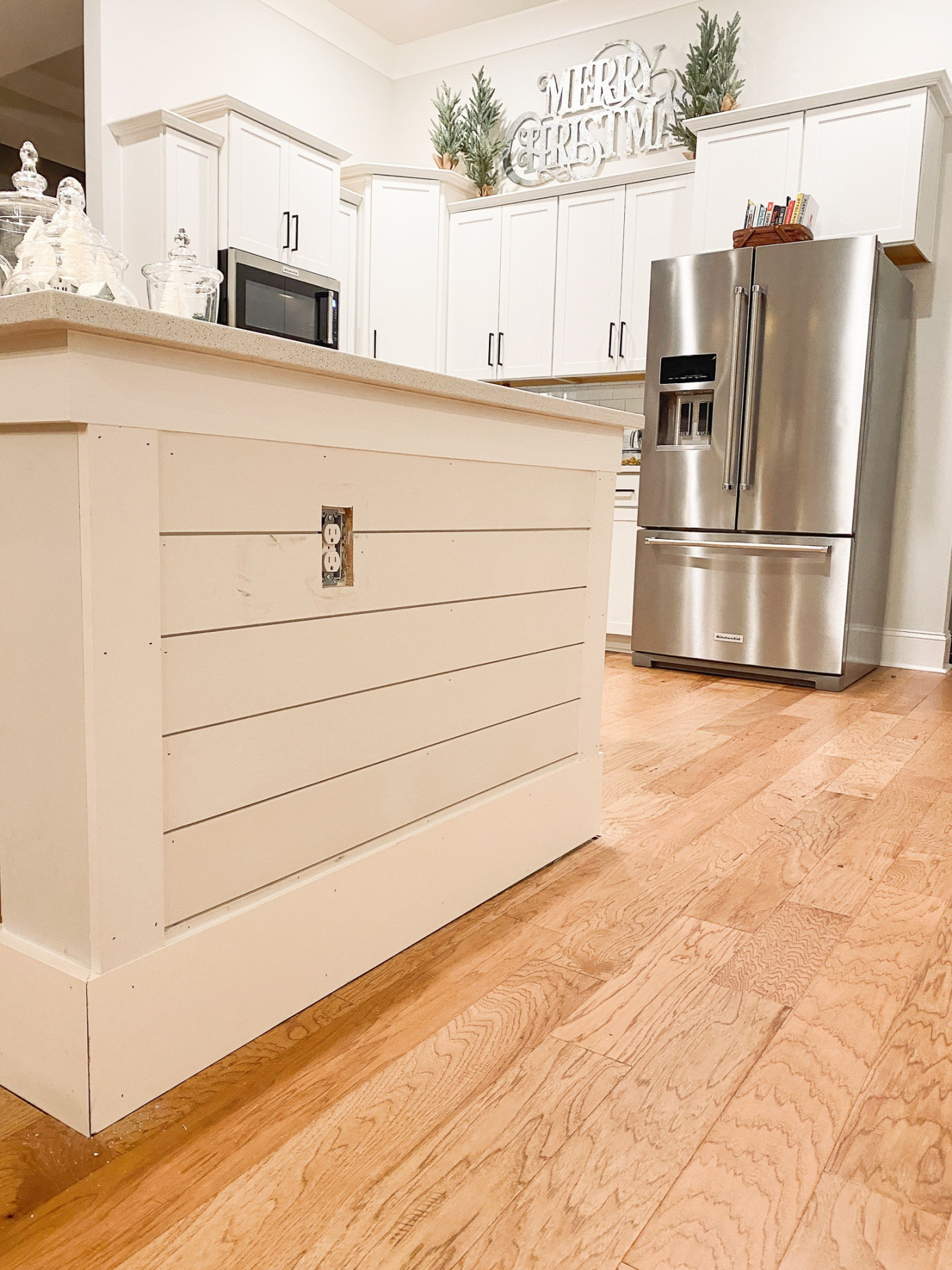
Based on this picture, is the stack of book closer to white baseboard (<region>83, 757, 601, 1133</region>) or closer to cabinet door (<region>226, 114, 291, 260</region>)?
cabinet door (<region>226, 114, 291, 260</region>)

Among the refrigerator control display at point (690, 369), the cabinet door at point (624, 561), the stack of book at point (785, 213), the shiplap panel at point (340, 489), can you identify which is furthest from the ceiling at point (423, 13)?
the shiplap panel at point (340, 489)

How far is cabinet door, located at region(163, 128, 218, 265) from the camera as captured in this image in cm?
389

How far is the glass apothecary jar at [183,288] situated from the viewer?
1.34 m

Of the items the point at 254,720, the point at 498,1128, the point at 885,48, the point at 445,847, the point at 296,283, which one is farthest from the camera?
the point at 296,283

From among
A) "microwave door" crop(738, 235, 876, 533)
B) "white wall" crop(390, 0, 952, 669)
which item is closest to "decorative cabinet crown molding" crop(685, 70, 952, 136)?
"white wall" crop(390, 0, 952, 669)

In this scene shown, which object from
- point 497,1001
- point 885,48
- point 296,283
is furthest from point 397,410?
point 885,48

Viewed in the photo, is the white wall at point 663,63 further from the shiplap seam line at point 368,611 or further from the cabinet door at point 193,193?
the shiplap seam line at point 368,611

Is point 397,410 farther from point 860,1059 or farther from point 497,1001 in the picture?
point 860,1059

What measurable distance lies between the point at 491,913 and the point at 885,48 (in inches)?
165

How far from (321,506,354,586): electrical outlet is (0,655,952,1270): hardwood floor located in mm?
553

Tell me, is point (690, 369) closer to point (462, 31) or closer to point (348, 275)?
point (348, 275)

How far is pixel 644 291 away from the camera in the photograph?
175 inches

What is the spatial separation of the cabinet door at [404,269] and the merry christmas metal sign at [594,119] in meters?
0.55

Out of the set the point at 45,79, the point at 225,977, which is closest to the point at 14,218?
the point at 225,977
